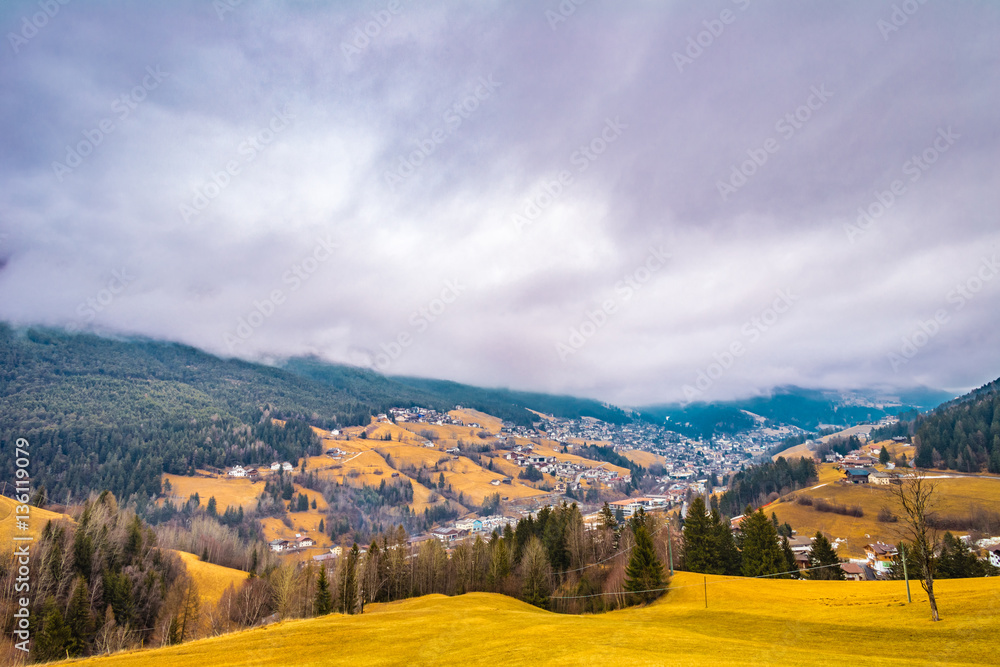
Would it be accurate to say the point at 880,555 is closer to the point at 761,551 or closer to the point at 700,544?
the point at 761,551


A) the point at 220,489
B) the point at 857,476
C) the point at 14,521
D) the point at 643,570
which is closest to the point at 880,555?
the point at 643,570

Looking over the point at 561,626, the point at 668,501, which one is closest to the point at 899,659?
the point at 561,626

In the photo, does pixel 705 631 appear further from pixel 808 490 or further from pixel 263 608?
pixel 808 490

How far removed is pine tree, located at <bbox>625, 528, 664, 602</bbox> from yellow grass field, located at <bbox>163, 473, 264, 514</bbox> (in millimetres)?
123850

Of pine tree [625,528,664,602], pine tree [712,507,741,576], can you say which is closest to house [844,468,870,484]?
pine tree [712,507,741,576]

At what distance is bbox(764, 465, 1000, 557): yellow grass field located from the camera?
255 ft

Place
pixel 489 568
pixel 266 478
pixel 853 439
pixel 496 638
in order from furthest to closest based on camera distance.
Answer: pixel 853 439 < pixel 266 478 < pixel 489 568 < pixel 496 638

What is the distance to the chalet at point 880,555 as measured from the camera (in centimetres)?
5923

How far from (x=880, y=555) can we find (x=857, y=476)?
191 ft

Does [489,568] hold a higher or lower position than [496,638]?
lower

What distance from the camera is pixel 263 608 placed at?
5012 centimetres

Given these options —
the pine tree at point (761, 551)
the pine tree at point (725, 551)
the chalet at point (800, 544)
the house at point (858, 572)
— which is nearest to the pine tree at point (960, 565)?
the pine tree at point (761, 551)

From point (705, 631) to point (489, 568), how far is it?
1519 inches

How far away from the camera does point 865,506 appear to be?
299ft
